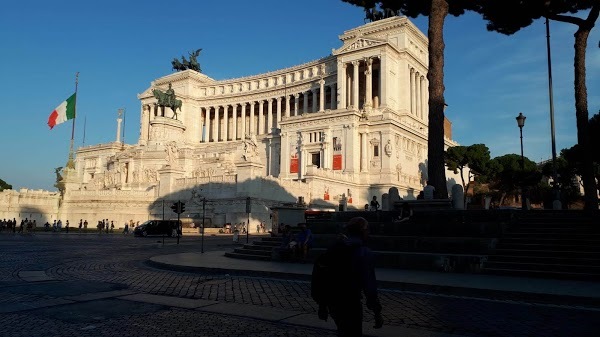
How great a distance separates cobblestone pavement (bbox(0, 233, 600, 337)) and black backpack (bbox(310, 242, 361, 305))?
8.68ft

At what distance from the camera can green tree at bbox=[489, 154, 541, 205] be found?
5725 cm

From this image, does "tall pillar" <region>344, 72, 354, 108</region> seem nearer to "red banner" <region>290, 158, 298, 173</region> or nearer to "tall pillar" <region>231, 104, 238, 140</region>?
"red banner" <region>290, 158, 298, 173</region>

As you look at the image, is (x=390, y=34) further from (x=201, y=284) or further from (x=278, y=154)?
(x=201, y=284)

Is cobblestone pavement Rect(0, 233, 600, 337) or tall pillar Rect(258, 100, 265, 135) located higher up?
tall pillar Rect(258, 100, 265, 135)

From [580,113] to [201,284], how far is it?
1581cm

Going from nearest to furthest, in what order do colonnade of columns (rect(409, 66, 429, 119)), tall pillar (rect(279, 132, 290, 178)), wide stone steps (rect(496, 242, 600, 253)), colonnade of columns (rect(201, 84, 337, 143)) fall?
1. wide stone steps (rect(496, 242, 600, 253))
2. tall pillar (rect(279, 132, 290, 178))
3. colonnade of columns (rect(409, 66, 429, 119))
4. colonnade of columns (rect(201, 84, 337, 143))

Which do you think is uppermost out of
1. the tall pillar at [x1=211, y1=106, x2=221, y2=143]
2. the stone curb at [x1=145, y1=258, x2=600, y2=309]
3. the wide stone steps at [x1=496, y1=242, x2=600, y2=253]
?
the tall pillar at [x1=211, y1=106, x2=221, y2=143]

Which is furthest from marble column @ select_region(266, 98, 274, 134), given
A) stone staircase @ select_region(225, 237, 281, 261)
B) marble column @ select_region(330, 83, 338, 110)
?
stone staircase @ select_region(225, 237, 281, 261)

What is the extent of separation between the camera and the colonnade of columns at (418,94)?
74.8 meters

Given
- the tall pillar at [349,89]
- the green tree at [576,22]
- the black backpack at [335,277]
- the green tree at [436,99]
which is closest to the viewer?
the black backpack at [335,277]

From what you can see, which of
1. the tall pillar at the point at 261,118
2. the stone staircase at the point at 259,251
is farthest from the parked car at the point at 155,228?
the tall pillar at the point at 261,118

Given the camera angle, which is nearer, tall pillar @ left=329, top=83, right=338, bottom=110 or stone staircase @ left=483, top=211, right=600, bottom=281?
stone staircase @ left=483, top=211, right=600, bottom=281

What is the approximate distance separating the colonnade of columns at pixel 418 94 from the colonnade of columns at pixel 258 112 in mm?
12701

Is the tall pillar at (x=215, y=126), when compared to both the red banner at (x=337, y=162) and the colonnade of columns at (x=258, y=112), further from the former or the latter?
the red banner at (x=337, y=162)
